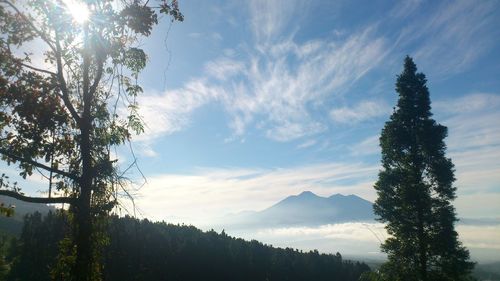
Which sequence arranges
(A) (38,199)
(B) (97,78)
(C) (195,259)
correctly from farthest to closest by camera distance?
(C) (195,259)
(B) (97,78)
(A) (38,199)

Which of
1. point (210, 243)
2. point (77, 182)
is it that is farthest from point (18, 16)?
point (210, 243)

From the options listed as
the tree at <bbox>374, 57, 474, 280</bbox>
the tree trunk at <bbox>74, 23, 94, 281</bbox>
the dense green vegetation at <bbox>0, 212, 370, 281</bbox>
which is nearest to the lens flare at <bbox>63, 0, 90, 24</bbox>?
the tree trunk at <bbox>74, 23, 94, 281</bbox>

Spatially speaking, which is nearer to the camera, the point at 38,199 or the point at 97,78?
the point at 38,199

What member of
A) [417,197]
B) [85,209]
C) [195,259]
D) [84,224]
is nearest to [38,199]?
[85,209]

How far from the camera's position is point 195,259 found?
4222 inches

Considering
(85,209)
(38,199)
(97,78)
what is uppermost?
(97,78)

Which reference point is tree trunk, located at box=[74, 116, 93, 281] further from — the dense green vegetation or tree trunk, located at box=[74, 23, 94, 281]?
the dense green vegetation

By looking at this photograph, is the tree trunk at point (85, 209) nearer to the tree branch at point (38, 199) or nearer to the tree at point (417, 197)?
the tree branch at point (38, 199)

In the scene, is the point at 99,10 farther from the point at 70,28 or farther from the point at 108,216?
the point at 108,216

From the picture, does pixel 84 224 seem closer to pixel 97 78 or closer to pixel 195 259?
pixel 97 78

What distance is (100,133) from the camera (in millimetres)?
9305

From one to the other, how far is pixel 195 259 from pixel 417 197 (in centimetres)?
9384

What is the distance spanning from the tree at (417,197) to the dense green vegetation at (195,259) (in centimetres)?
7191

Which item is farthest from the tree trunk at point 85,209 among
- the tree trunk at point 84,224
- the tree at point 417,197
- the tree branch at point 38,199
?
the tree at point 417,197
